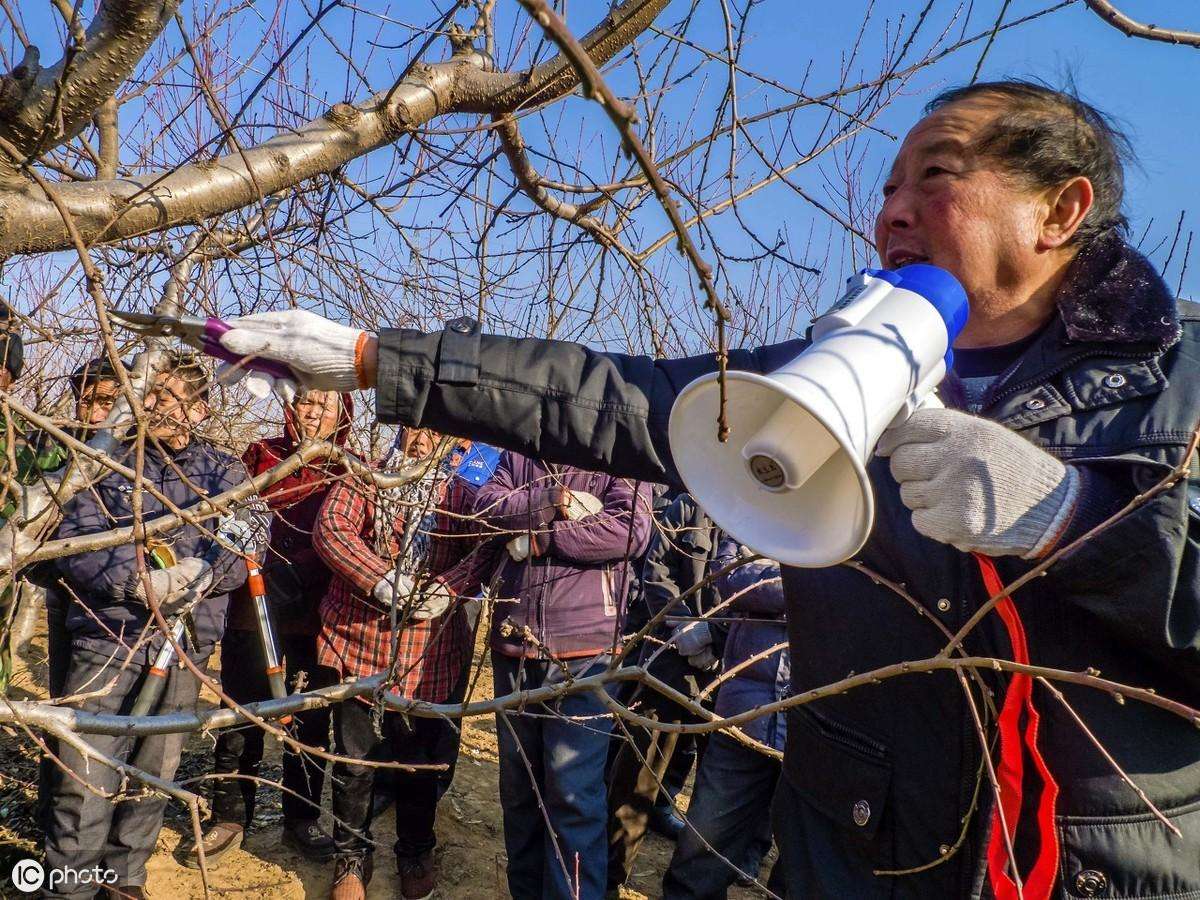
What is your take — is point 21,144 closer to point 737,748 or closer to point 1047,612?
point 1047,612

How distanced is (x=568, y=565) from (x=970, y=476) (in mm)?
2370

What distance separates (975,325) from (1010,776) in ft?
2.75

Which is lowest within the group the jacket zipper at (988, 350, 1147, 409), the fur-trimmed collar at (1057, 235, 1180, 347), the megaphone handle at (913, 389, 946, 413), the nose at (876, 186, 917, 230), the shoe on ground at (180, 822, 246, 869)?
the shoe on ground at (180, 822, 246, 869)

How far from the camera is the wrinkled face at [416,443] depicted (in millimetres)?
3330

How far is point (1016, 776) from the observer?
4.34ft

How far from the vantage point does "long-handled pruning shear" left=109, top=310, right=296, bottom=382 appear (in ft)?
4.73

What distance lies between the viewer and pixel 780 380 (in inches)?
42.2

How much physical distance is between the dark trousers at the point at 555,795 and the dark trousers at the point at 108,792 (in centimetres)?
133

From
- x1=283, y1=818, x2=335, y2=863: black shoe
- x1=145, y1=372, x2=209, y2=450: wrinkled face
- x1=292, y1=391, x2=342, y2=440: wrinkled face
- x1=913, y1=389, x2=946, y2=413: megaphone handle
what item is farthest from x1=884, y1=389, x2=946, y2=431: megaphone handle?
x1=283, y1=818, x2=335, y2=863: black shoe

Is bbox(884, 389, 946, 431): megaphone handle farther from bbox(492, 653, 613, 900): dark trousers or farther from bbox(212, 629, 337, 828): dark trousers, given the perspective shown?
bbox(212, 629, 337, 828): dark trousers

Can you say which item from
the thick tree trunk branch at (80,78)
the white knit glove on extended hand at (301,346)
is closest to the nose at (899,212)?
the white knit glove on extended hand at (301,346)

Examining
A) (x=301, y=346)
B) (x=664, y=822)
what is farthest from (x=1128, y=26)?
(x=664, y=822)

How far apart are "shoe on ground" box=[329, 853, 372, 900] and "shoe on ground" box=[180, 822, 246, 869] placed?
27.3 inches

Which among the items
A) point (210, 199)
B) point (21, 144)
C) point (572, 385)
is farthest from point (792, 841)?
point (21, 144)
